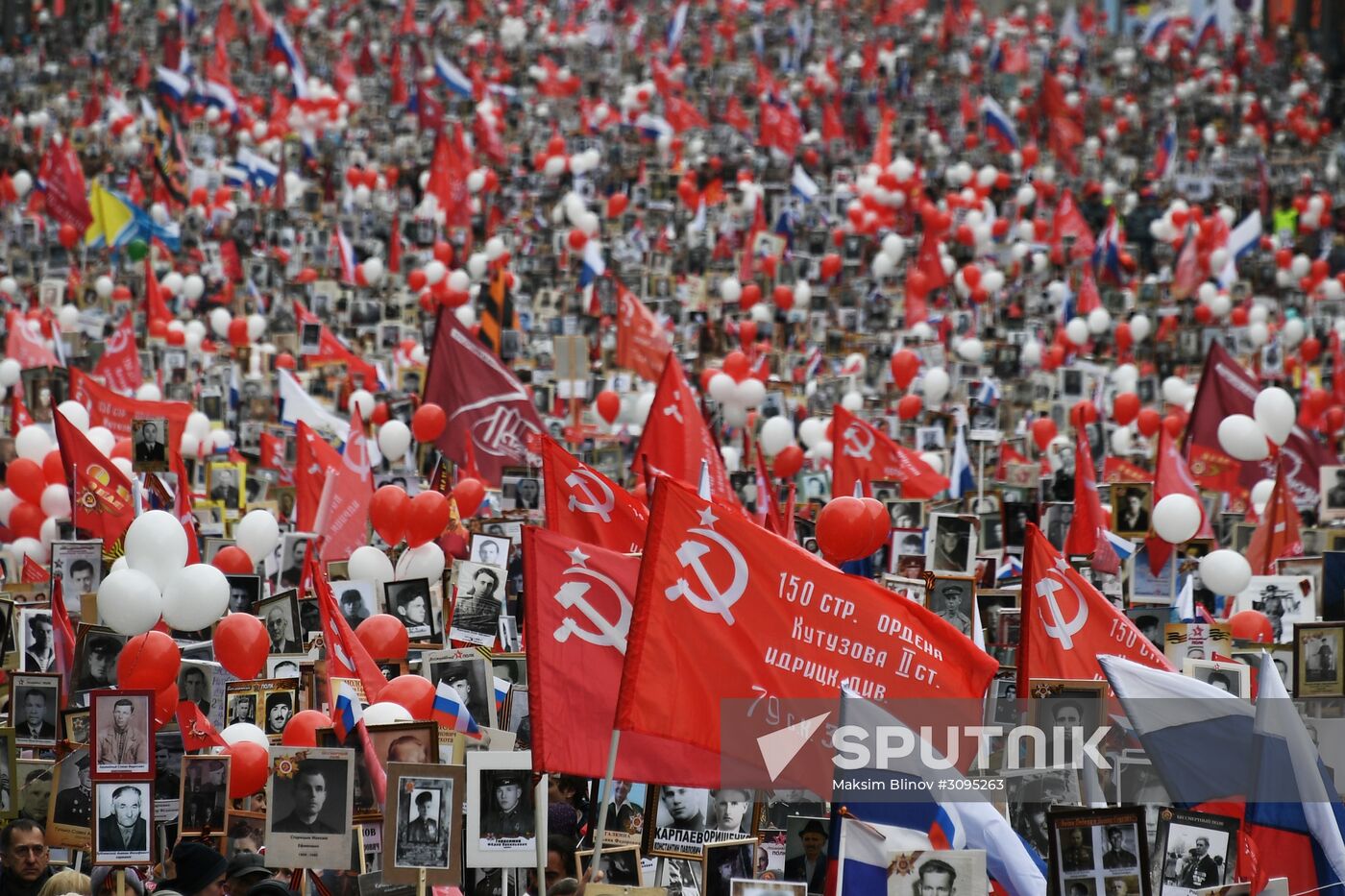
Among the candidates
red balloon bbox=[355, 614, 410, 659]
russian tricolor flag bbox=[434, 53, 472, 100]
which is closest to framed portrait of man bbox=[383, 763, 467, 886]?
red balloon bbox=[355, 614, 410, 659]

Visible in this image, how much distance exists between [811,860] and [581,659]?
1.04 meters

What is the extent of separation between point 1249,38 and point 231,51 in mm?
22165

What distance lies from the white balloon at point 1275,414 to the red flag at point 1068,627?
20.8 feet

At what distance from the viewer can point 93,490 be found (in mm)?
11438

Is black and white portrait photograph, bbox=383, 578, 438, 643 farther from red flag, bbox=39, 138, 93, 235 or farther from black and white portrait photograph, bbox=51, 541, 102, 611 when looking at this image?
red flag, bbox=39, 138, 93, 235

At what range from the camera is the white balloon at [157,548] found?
8.88 metres

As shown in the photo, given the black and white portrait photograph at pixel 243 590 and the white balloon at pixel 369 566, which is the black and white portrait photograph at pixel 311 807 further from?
the white balloon at pixel 369 566

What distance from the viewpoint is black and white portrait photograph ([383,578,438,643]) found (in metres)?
10.1

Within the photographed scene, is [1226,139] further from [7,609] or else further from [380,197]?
[7,609]

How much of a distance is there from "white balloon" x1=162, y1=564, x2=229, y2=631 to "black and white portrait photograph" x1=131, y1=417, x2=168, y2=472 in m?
2.98

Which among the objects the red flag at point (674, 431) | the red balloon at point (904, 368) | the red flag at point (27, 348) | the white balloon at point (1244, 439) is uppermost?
the red balloon at point (904, 368)

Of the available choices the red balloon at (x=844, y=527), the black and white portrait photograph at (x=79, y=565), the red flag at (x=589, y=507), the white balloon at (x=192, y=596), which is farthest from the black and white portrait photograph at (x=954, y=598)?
the black and white portrait photograph at (x=79, y=565)

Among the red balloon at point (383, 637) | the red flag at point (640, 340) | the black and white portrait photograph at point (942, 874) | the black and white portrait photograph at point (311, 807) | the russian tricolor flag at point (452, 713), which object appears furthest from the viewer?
the red flag at point (640, 340)

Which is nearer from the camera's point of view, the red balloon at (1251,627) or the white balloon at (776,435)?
the red balloon at (1251,627)
